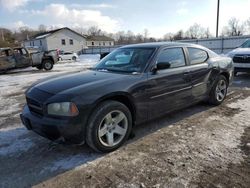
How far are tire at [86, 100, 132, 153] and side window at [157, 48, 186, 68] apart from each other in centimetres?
124

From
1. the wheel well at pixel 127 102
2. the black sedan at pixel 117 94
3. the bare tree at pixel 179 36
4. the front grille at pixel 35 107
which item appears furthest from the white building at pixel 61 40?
the wheel well at pixel 127 102

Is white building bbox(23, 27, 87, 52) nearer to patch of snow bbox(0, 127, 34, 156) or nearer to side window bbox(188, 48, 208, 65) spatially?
patch of snow bbox(0, 127, 34, 156)

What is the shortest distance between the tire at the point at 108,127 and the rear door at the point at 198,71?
1.86 m

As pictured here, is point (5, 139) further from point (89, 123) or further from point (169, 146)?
point (169, 146)

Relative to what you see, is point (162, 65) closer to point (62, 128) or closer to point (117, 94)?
point (117, 94)

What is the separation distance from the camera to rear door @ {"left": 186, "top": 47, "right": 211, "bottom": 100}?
4.71 metres

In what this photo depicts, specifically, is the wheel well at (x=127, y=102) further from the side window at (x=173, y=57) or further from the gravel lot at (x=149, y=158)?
the side window at (x=173, y=57)

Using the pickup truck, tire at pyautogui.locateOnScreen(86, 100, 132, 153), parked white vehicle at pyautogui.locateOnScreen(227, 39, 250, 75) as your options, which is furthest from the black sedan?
the pickup truck

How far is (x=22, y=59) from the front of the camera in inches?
598

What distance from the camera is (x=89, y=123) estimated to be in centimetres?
315

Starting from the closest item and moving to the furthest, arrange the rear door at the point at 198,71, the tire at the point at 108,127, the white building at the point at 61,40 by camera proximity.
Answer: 1. the tire at the point at 108,127
2. the rear door at the point at 198,71
3. the white building at the point at 61,40

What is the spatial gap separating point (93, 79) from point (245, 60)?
7.33m

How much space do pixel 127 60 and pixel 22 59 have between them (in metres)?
13.0

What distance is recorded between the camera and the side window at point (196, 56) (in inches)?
188
